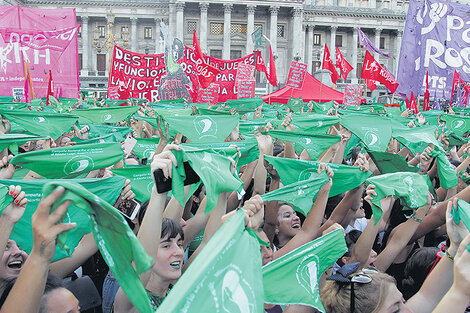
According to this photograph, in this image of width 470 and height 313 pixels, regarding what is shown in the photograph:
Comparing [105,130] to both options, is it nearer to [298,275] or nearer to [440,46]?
[298,275]

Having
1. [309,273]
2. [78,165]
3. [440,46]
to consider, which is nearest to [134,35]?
[440,46]

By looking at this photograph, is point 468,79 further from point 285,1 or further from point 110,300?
point 285,1

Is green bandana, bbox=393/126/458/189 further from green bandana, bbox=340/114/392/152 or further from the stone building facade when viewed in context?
the stone building facade

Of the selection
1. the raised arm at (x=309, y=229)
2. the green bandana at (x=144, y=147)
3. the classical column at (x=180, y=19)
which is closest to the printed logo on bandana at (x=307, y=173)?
the raised arm at (x=309, y=229)

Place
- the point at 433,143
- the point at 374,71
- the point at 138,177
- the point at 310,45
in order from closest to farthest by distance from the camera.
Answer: the point at 138,177 → the point at 433,143 → the point at 374,71 → the point at 310,45

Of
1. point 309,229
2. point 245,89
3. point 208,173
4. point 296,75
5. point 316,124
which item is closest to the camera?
point 208,173

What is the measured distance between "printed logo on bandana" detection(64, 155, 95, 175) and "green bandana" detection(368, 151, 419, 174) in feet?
9.32

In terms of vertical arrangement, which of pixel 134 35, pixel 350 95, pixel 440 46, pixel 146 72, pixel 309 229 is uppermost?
pixel 134 35

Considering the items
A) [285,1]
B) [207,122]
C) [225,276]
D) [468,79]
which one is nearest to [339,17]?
[285,1]

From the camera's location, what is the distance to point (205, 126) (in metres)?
5.37

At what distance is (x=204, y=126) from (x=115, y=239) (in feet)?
12.7

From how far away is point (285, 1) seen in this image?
162 feet

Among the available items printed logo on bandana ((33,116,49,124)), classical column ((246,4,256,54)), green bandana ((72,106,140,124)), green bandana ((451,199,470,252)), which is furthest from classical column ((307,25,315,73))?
green bandana ((451,199,470,252))

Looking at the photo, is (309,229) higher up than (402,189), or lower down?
lower down
